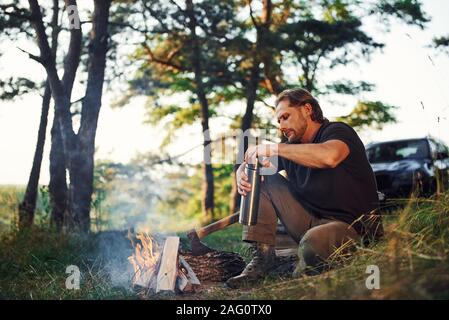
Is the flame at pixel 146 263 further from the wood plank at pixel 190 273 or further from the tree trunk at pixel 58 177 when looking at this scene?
the tree trunk at pixel 58 177

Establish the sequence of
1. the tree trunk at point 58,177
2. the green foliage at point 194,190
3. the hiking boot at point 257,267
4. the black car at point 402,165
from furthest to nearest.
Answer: the green foliage at point 194,190 < the black car at point 402,165 < the tree trunk at point 58,177 < the hiking boot at point 257,267

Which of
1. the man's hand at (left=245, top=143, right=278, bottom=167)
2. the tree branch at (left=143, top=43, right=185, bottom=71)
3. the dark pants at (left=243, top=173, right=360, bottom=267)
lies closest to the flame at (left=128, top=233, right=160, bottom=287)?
the dark pants at (left=243, top=173, right=360, bottom=267)

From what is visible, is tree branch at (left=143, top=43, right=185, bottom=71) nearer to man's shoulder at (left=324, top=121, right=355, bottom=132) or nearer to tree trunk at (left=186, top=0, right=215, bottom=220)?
tree trunk at (left=186, top=0, right=215, bottom=220)

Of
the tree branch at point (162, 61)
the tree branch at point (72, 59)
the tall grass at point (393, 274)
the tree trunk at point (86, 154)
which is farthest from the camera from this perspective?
the tree branch at point (162, 61)

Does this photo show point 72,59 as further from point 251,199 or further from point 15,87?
point 251,199

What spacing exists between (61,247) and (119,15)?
10273mm

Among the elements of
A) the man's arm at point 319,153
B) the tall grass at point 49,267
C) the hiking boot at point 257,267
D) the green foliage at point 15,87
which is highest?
the green foliage at point 15,87

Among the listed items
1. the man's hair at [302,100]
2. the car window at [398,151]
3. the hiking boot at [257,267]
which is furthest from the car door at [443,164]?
the car window at [398,151]

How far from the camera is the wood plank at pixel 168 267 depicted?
3.84 meters

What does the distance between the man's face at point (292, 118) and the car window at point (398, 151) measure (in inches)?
288

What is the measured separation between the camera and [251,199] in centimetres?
379

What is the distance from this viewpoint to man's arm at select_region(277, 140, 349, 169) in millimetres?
3523

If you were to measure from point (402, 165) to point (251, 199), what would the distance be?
7.23 metres

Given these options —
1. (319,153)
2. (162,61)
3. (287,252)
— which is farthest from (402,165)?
(162,61)
